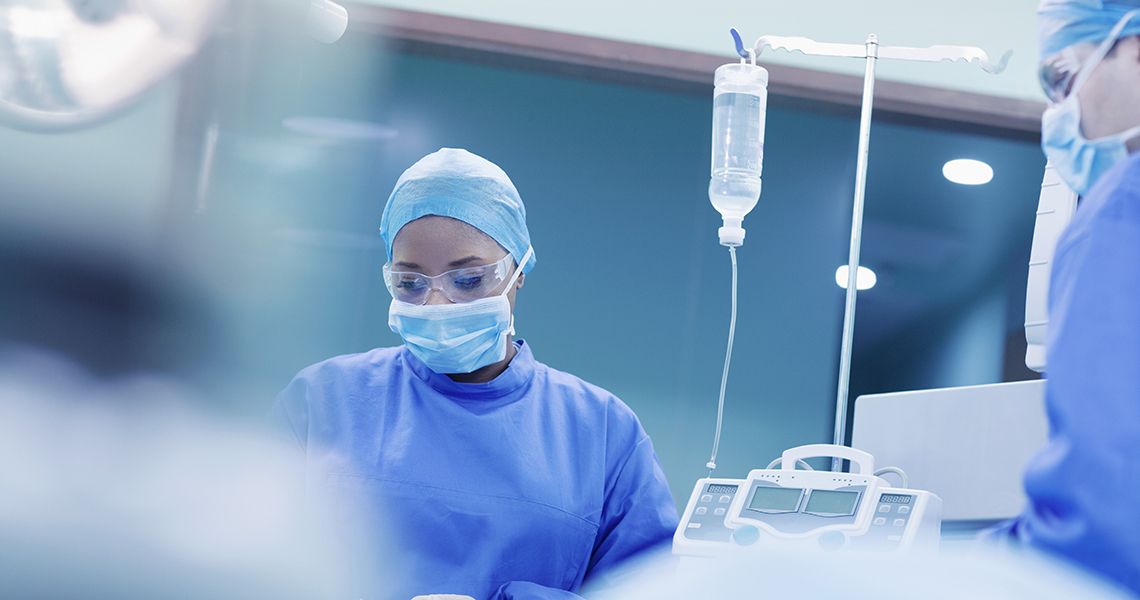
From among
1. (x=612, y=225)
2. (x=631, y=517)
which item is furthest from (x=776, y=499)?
(x=612, y=225)

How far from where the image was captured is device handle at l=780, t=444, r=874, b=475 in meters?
1.54

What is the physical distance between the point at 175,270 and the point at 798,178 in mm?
1890

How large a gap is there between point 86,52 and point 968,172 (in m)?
2.69

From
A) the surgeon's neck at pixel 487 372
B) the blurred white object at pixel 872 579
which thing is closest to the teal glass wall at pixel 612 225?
the surgeon's neck at pixel 487 372

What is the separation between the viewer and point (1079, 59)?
1164mm

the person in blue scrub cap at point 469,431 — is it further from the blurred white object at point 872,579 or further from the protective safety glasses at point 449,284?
the blurred white object at point 872,579

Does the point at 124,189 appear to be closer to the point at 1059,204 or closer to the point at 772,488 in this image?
the point at 772,488

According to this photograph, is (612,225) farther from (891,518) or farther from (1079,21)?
(1079,21)

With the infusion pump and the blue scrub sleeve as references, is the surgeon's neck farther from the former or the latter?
the infusion pump

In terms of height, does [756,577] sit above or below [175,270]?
below

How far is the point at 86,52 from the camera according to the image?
82 cm

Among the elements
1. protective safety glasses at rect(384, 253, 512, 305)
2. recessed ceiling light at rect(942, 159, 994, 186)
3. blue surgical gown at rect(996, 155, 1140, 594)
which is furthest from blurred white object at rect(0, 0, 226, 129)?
recessed ceiling light at rect(942, 159, 994, 186)

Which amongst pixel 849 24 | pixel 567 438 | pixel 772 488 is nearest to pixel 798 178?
pixel 849 24

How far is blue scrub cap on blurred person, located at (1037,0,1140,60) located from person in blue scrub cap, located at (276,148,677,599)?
805mm
